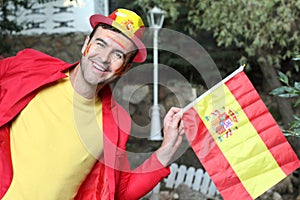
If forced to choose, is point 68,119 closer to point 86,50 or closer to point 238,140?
Result: point 86,50

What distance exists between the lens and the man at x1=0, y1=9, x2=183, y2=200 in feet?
6.59

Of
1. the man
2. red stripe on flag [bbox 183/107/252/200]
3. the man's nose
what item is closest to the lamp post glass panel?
red stripe on flag [bbox 183/107/252/200]

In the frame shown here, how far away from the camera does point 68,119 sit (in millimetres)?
2039

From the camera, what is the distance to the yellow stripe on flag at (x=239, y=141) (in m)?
2.27

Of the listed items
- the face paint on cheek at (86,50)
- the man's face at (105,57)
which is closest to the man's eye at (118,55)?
the man's face at (105,57)

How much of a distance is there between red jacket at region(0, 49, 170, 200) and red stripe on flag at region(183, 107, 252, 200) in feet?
0.74

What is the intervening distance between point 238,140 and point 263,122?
0.13 metres

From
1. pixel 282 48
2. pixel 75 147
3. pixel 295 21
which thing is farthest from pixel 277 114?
pixel 75 147

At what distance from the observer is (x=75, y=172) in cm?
208

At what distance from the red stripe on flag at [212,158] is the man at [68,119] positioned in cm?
31

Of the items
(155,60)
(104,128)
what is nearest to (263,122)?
(104,128)

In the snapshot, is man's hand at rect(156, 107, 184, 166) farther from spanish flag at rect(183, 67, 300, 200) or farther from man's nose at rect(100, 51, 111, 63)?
man's nose at rect(100, 51, 111, 63)

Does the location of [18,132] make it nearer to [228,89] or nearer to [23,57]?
[23,57]

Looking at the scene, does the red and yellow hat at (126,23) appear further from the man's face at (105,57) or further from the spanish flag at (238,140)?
the spanish flag at (238,140)
